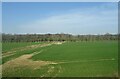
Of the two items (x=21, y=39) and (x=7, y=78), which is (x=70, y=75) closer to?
(x=7, y=78)

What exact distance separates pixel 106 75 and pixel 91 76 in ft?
2.67

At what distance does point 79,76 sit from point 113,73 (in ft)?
6.11

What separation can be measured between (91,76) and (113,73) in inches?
54.3

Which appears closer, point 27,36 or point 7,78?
point 7,78

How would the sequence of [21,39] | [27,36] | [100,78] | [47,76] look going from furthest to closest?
[27,36]
[21,39]
[47,76]
[100,78]

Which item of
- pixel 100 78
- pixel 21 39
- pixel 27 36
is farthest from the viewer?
pixel 27 36

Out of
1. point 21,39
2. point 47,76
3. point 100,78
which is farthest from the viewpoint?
point 21,39

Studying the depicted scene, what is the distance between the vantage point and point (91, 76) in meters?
11.4

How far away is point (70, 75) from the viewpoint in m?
11.8

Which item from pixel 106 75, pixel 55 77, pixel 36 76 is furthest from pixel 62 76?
pixel 106 75

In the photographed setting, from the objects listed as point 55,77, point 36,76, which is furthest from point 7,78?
point 55,77

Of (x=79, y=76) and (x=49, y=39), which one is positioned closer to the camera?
(x=79, y=76)

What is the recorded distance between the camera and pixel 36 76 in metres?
11.9

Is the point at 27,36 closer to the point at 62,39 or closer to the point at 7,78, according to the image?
the point at 62,39
